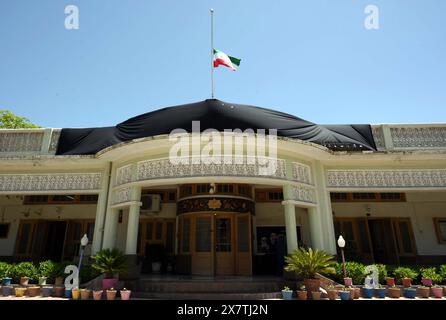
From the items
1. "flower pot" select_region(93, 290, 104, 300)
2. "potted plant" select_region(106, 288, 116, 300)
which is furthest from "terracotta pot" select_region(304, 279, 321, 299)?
"flower pot" select_region(93, 290, 104, 300)

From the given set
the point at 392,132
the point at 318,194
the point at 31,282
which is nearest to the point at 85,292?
the point at 31,282

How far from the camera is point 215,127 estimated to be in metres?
7.86

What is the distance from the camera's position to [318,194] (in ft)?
30.6

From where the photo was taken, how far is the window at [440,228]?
1122 centimetres

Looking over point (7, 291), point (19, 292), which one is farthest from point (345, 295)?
point (7, 291)

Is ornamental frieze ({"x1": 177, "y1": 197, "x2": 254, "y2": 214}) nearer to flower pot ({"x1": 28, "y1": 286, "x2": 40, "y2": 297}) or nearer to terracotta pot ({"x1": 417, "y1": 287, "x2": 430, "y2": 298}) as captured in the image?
flower pot ({"x1": 28, "y1": 286, "x2": 40, "y2": 297})

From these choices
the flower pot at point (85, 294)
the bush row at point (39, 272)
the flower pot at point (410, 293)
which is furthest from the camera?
the bush row at point (39, 272)

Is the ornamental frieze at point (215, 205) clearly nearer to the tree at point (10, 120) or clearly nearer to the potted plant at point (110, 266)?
the potted plant at point (110, 266)

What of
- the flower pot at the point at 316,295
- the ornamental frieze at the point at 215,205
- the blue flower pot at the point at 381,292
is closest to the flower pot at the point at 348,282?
the blue flower pot at the point at 381,292

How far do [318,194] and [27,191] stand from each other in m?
9.79

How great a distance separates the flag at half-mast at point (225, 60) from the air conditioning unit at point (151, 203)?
18.0 feet

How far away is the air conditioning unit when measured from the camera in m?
11.3
